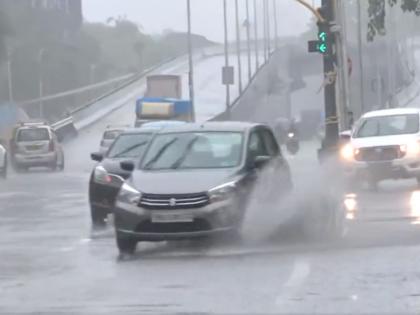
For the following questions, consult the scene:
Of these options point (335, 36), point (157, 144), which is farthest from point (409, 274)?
point (335, 36)

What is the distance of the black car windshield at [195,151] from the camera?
16641 mm

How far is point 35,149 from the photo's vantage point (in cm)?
4784

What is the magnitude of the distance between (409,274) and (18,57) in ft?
267

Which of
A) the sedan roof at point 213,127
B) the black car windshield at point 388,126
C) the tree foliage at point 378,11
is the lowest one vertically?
the black car windshield at point 388,126

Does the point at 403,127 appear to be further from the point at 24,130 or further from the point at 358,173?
the point at 24,130

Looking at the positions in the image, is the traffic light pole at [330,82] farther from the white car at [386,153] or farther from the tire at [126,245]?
the tire at [126,245]

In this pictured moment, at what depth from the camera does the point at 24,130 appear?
4875 cm

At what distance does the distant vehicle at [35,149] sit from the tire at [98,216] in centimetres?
2707

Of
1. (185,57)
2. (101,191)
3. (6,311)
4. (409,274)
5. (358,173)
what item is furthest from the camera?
(185,57)

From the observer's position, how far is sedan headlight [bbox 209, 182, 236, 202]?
1541 centimetres

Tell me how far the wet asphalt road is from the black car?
1.10ft

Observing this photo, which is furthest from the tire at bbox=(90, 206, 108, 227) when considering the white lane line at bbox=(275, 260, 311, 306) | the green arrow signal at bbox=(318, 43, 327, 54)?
the green arrow signal at bbox=(318, 43, 327, 54)

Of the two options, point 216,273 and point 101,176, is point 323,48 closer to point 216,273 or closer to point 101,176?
point 101,176

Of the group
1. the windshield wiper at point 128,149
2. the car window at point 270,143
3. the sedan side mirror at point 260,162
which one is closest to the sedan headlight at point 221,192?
the sedan side mirror at point 260,162
